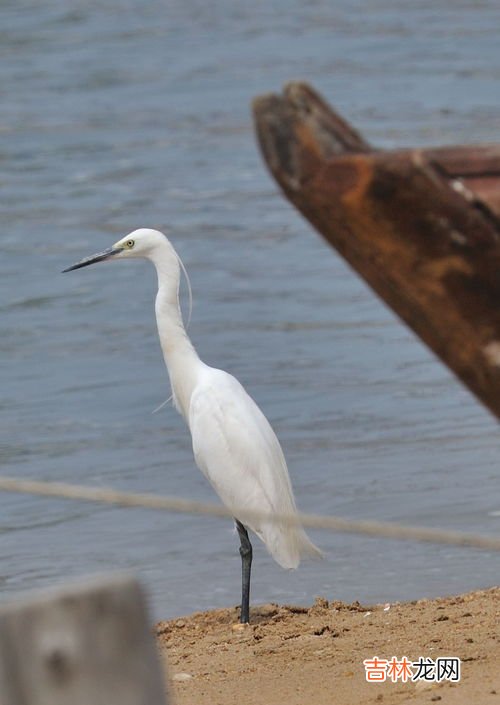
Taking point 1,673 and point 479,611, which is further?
point 479,611

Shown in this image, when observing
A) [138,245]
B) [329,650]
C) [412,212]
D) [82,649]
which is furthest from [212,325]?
[82,649]

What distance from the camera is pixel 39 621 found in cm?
174

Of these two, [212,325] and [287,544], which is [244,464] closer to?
[287,544]

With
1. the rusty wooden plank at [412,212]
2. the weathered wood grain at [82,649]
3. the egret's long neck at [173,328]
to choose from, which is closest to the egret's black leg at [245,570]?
the egret's long neck at [173,328]

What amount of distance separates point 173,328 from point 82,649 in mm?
4767

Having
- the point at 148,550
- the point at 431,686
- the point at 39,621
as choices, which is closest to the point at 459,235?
the point at 39,621

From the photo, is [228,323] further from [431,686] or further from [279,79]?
A: [279,79]

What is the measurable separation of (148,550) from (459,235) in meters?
4.82

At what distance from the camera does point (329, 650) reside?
5035 millimetres

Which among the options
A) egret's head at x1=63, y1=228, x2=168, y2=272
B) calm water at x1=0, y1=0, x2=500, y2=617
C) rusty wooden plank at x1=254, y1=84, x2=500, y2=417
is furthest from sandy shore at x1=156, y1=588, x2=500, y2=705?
rusty wooden plank at x1=254, y1=84, x2=500, y2=417

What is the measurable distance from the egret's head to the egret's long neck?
6 centimetres

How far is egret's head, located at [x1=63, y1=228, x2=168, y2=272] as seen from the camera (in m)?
6.58

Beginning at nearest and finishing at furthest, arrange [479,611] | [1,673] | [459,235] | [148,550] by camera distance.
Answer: [1,673]
[459,235]
[479,611]
[148,550]

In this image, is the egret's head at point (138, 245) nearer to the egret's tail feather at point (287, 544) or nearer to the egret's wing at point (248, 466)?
the egret's wing at point (248, 466)
